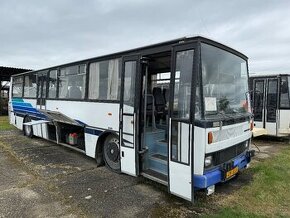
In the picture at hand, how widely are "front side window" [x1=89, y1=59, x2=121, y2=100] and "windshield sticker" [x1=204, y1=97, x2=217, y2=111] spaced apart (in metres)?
2.20

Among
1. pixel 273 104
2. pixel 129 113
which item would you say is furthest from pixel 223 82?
pixel 273 104

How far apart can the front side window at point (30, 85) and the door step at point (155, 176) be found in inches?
251

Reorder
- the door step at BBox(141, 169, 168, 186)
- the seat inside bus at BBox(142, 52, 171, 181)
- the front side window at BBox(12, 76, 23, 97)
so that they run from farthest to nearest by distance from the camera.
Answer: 1. the front side window at BBox(12, 76, 23, 97)
2. the seat inside bus at BBox(142, 52, 171, 181)
3. the door step at BBox(141, 169, 168, 186)

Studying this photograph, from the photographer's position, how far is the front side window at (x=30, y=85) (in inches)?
397

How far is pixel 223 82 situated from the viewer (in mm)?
4812

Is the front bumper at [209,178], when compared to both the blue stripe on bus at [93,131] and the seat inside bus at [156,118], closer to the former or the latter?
the seat inside bus at [156,118]

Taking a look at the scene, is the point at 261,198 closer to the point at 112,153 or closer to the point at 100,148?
the point at 112,153

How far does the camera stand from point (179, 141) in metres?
4.24

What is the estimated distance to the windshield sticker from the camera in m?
4.24

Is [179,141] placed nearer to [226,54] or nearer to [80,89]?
[226,54]

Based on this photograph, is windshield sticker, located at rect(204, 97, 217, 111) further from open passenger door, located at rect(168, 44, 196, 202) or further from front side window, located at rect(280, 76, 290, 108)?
front side window, located at rect(280, 76, 290, 108)

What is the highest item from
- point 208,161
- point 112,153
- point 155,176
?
point 208,161

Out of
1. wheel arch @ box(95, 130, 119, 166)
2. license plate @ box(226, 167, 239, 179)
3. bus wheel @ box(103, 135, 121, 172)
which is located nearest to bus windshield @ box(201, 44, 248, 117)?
license plate @ box(226, 167, 239, 179)

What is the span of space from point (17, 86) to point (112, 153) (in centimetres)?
777
